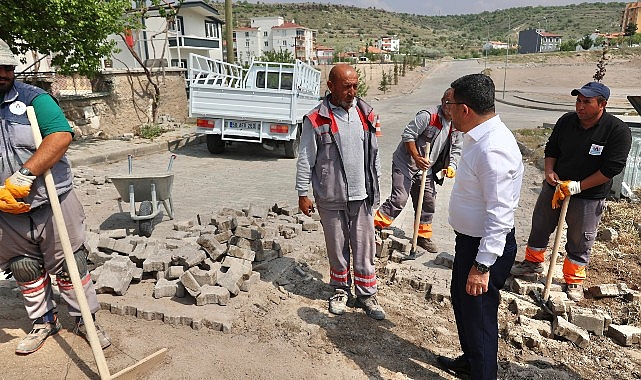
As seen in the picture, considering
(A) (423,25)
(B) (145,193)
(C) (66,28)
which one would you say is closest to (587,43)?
(C) (66,28)

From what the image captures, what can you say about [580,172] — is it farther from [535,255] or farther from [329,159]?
[329,159]

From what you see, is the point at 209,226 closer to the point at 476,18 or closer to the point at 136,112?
the point at 136,112

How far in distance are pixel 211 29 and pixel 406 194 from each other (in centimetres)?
3506

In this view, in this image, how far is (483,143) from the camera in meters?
2.22

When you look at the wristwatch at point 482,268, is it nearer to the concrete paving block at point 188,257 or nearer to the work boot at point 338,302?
the work boot at point 338,302

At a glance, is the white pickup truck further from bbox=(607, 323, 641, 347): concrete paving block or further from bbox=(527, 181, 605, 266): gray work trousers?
bbox=(607, 323, 641, 347): concrete paving block

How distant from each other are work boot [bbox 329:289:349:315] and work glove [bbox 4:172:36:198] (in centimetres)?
226

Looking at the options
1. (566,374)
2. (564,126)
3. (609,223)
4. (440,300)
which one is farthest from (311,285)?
(609,223)

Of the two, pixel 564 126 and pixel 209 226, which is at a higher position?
pixel 564 126

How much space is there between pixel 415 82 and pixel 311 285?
34.5m

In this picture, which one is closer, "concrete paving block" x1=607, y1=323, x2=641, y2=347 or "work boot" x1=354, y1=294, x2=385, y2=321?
"concrete paving block" x1=607, y1=323, x2=641, y2=347

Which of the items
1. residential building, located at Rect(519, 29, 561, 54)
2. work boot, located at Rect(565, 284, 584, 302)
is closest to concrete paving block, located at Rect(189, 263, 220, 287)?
work boot, located at Rect(565, 284, 584, 302)

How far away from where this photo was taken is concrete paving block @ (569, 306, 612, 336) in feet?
10.9

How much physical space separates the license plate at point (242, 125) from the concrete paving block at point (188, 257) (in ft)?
18.6
